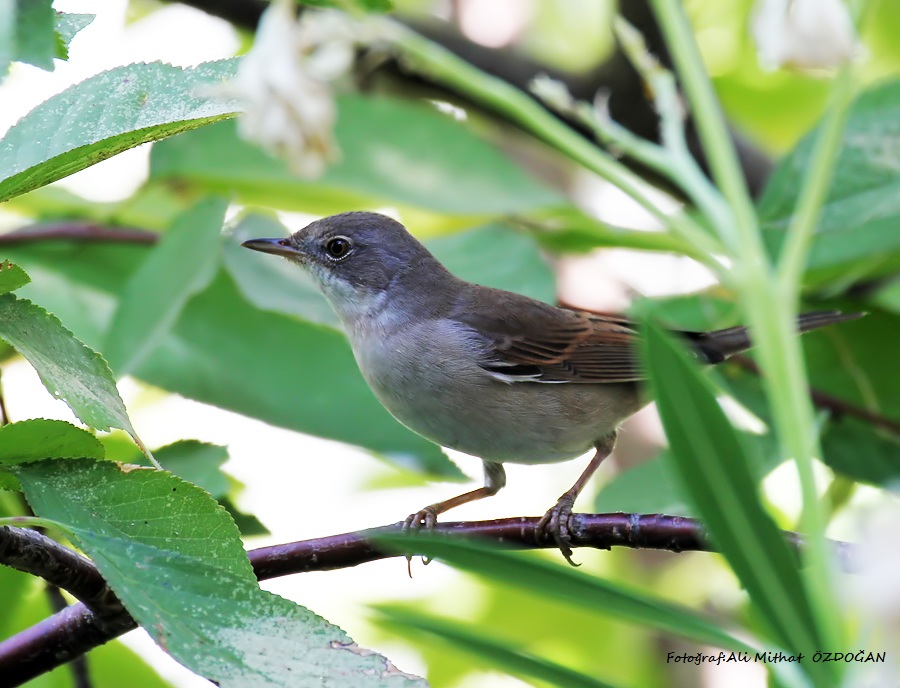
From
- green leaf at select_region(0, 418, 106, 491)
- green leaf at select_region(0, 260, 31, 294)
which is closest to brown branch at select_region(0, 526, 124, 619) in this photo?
green leaf at select_region(0, 418, 106, 491)

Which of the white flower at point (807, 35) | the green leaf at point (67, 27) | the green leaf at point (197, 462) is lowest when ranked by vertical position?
the green leaf at point (197, 462)

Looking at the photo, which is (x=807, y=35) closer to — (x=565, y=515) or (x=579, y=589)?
(x=579, y=589)

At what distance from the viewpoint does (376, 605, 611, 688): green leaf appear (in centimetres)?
112

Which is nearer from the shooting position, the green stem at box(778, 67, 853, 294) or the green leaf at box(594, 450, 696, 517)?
the green stem at box(778, 67, 853, 294)

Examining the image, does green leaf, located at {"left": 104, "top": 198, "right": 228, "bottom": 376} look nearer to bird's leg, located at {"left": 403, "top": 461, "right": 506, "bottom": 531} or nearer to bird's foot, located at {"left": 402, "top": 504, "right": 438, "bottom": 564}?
bird's foot, located at {"left": 402, "top": 504, "right": 438, "bottom": 564}

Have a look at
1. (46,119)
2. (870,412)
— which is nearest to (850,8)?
(46,119)

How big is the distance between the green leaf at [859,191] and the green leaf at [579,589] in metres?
1.86

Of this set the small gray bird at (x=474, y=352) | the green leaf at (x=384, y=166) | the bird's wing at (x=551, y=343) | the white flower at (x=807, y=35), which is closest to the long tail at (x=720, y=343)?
the small gray bird at (x=474, y=352)

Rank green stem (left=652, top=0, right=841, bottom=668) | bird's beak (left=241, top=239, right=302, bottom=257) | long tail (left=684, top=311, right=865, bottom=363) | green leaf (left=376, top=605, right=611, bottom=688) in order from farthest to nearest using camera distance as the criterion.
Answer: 1. long tail (left=684, top=311, right=865, bottom=363)
2. bird's beak (left=241, top=239, right=302, bottom=257)
3. green stem (left=652, top=0, right=841, bottom=668)
4. green leaf (left=376, top=605, right=611, bottom=688)

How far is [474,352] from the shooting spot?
3434 millimetres

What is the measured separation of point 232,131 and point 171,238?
0.82m

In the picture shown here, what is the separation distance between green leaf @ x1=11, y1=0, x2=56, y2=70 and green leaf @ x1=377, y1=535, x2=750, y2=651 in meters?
0.85

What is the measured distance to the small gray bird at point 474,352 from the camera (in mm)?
3180

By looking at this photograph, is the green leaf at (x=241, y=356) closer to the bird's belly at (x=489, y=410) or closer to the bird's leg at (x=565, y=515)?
the bird's belly at (x=489, y=410)
